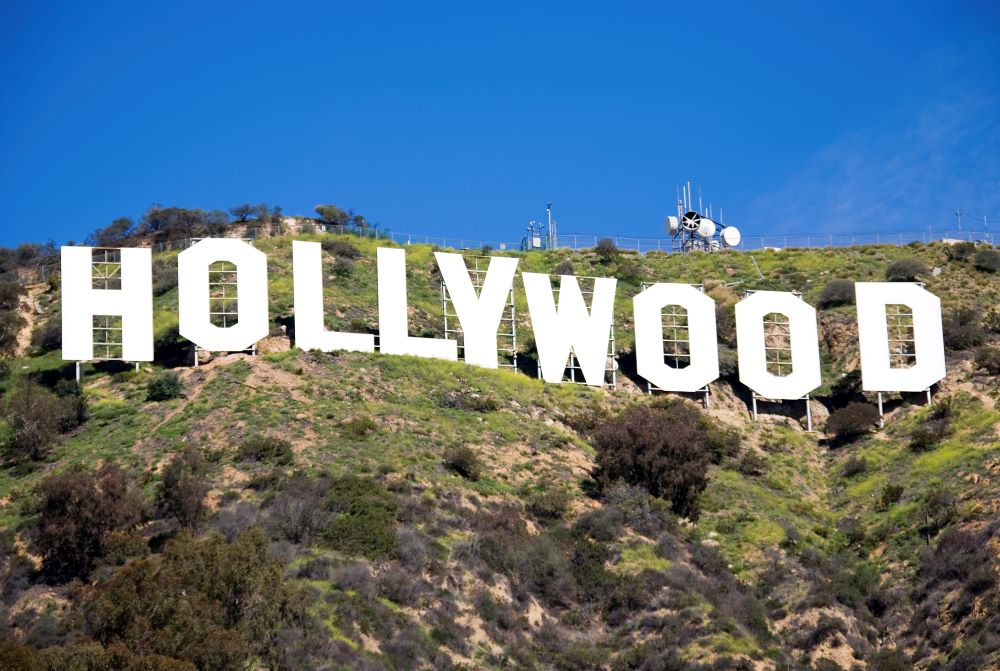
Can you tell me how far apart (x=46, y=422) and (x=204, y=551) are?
52.2 feet

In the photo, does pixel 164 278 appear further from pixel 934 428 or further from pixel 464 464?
pixel 934 428

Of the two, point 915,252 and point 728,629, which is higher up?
point 915,252

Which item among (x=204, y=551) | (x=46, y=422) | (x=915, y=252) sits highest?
(x=915, y=252)

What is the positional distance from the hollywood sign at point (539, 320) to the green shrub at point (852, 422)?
5.79 feet

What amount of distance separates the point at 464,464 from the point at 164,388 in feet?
39.7

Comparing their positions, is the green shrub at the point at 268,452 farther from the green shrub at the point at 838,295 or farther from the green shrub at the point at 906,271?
the green shrub at the point at 906,271

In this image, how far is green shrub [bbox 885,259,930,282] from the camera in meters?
80.1

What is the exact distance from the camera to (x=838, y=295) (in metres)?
76.1

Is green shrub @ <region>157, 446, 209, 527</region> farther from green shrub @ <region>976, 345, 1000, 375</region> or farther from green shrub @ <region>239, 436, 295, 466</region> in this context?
green shrub @ <region>976, 345, 1000, 375</region>

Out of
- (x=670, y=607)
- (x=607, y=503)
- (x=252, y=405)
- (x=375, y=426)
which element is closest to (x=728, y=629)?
(x=670, y=607)

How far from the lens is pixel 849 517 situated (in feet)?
188

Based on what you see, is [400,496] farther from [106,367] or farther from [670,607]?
[106,367]

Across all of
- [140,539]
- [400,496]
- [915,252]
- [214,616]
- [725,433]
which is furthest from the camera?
[915,252]

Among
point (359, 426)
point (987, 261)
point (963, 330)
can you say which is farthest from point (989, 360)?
point (359, 426)
